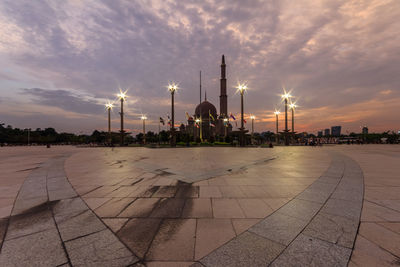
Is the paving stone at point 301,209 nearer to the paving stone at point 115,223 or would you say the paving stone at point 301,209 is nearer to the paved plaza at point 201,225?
the paved plaza at point 201,225

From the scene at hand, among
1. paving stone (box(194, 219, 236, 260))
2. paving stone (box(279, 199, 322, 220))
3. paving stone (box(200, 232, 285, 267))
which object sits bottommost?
paving stone (box(194, 219, 236, 260))

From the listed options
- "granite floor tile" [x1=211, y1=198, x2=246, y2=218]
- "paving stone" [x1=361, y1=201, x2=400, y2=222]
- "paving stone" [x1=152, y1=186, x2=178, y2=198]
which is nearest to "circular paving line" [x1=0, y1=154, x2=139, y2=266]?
"paving stone" [x1=152, y1=186, x2=178, y2=198]

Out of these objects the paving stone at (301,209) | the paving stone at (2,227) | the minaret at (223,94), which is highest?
the minaret at (223,94)

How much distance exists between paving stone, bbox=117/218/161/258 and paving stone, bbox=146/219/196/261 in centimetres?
12

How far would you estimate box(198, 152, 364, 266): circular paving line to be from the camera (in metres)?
2.35

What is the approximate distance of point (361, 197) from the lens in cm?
464

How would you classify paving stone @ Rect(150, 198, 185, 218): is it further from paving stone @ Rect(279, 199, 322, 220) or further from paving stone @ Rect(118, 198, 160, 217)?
paving stone @ Rect(279, 199, 322, 220)

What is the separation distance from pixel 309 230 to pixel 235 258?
5.85ft

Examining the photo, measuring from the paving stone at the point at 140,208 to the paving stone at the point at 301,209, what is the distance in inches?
135

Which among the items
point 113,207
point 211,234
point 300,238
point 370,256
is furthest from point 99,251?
point 370,256

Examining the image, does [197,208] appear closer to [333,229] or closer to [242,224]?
[242,224]

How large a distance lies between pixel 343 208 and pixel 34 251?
21.8ft

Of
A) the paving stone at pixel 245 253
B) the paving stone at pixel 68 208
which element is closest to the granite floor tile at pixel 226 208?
the paving stone at pixel 245 253

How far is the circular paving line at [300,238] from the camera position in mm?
2348
